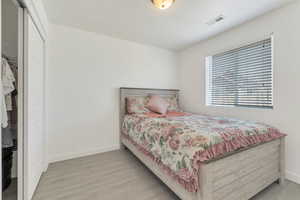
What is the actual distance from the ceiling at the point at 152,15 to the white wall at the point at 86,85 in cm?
26

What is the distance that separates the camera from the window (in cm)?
204

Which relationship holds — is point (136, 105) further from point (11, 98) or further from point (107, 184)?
point (11, 98)

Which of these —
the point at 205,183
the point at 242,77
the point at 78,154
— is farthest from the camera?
the point at 78,154

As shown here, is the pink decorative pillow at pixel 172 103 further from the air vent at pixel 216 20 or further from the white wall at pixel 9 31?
the white wall at pixel 9 31

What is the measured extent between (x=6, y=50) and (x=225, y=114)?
3.45 metres

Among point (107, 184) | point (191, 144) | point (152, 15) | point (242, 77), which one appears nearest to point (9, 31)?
point (152, 15)

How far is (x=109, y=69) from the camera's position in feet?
9.03

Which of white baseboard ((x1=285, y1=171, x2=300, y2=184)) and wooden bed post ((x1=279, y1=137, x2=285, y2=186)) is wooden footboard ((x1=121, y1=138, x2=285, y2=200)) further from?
white baseboard ((x1=285, y1=171, x2=300, y2=184))

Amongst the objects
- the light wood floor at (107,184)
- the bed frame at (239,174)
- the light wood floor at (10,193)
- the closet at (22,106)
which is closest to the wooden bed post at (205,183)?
the bed frame at (239,174)

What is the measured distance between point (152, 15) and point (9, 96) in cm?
207

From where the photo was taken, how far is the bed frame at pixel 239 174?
1.13 m

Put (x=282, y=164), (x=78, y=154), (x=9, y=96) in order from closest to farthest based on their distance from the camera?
(x=9, y=96) → (x=282, y=164) → (x=78, y=154)

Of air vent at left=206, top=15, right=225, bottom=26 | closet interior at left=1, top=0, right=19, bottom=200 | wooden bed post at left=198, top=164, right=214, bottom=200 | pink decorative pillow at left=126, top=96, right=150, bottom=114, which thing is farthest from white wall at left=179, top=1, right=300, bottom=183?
closet interior at left=1, top=0, right=19, bottom=200

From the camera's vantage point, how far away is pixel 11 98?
1622 mm
